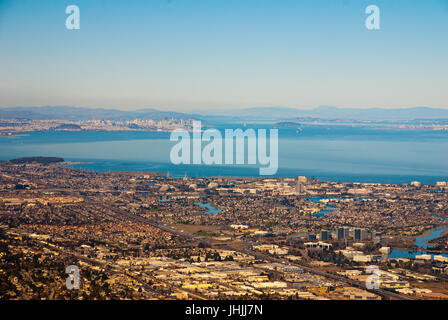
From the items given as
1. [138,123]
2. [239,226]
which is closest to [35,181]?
[239,226]

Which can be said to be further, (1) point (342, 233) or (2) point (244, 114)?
(2) point (244, 114)

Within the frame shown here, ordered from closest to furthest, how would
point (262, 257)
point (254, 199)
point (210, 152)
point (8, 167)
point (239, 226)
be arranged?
point (262, 257) < point (239, 226) < point (254, 199) < point (8, 167) < point (210, 152)

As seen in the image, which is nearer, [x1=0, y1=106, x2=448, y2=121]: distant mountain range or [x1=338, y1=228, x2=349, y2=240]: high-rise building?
[x1=338, y1=228, x2=349, y2=240]: high-rise building

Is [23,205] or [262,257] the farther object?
[23,205]

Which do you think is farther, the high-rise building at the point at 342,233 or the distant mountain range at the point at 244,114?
the distant mountain range at the point at 244,114

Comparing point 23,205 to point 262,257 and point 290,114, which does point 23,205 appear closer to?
point 262,257
